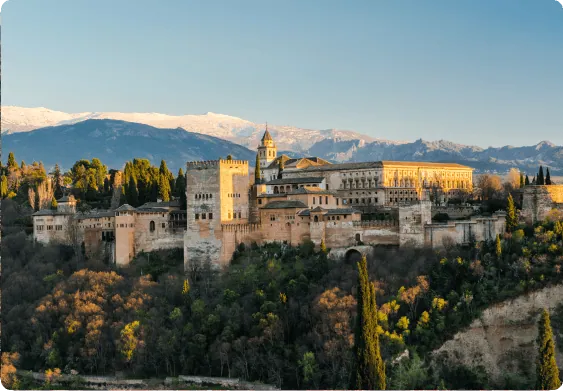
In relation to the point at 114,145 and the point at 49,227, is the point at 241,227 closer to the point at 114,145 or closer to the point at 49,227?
the point at 49,227

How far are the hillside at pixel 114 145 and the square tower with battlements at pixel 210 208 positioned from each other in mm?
124203

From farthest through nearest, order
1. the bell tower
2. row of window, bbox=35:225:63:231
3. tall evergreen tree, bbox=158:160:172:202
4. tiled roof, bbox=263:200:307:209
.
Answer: the bell tower → tall evergreen tree, bbox=158:160:172:202 → row of window, bbox=35:225:63:231 → tiled roof, bbox=263:200:307:209

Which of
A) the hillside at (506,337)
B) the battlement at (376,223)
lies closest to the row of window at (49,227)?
the battlement at (376,223)

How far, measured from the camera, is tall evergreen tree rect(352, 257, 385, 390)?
26250mm

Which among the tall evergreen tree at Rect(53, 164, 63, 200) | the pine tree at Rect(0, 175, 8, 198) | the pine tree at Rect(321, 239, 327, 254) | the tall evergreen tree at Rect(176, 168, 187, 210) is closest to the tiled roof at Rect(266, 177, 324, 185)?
the tall evergreen tree at Rect(176, 168, 187, 210)

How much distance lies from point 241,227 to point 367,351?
14207 millimetres

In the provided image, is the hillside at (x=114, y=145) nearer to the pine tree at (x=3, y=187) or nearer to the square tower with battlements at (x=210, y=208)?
the pine tree at (x=3, y=187)

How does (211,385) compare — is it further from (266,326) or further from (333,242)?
(333,242)

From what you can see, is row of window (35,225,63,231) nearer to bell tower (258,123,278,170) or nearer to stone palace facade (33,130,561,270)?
stone palace facade (33,130,561,270)

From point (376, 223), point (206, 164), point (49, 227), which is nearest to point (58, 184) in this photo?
point (49, 227)

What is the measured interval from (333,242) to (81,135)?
150 meters

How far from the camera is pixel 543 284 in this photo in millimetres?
32062

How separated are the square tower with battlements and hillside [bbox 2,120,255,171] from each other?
12420 centimetres

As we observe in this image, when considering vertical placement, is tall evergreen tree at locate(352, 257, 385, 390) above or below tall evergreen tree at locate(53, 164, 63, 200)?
below
